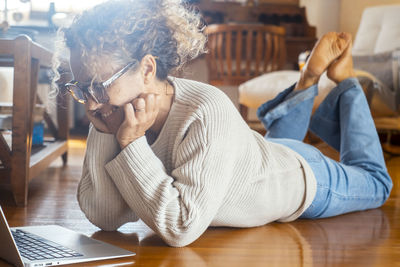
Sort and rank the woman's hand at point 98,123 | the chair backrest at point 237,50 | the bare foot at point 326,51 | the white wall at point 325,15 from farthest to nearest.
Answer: the white wall at point 325,15, the chair backrest at point 237,50, the bare foot at point 326,51, the woman's hand at point 98,123

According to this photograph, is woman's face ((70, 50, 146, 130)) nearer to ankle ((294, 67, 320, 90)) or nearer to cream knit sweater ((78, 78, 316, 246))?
cream knit sweater ((78, 78, 316, 246))

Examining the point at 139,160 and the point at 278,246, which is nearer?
the point at 139,160

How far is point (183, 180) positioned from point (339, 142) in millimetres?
853

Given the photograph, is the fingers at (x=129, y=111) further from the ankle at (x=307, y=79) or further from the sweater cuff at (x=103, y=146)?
the ankle at (x=307, y=79)

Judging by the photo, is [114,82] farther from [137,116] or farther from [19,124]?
[19,124]

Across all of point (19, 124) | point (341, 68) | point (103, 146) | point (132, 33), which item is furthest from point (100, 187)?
point (341, 68)

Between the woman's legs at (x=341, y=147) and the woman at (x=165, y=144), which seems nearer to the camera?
the woman at (x=165, y=144)

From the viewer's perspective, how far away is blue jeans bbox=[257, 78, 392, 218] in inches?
53.5

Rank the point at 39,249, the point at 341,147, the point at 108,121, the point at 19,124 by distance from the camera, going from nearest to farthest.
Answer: the point at 39,249 < the point at 108,121 < the point at 19,124 < the point at 341,147

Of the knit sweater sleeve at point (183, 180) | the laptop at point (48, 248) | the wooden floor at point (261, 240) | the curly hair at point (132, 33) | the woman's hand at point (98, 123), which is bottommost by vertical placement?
the wooden floor at point (261, 240)

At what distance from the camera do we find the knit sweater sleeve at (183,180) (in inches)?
38.7

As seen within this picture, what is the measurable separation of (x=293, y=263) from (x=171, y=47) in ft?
1.53

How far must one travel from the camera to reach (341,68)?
63.6 inches

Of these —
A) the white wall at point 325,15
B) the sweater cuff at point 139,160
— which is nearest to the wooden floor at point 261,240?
the sweater cuff at point 139,160
